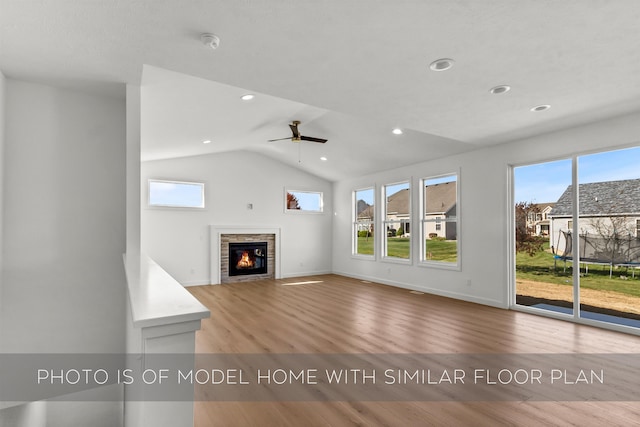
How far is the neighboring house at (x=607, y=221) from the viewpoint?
4.11m

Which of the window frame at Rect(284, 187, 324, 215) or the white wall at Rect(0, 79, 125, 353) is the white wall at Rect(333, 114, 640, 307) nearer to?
the window frame at Rect(284, 187, 324, 215)

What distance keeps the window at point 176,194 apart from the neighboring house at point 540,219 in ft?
21.4

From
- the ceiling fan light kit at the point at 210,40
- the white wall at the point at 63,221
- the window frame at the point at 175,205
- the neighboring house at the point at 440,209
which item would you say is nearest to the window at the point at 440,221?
the neighboring house at the point at 440,209

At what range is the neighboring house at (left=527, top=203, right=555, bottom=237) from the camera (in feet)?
16.2

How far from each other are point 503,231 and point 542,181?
0.93 meters

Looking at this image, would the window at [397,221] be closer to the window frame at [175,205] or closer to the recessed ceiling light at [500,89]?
the recessed ceiling light at [500,89]

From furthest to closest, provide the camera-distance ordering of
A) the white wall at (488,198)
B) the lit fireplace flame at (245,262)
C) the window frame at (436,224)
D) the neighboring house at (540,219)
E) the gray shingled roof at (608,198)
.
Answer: the lit fireplace flame at (245,262)
the window frame at (436,224)
the neighboring house at (540,219)
the white wall at (488,198)
the gray shingled roof at (608,198)

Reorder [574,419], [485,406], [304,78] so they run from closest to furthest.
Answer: [574,419] < [485,406] < [304,78]

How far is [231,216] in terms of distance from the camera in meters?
8.08

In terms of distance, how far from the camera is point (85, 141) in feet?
9.94


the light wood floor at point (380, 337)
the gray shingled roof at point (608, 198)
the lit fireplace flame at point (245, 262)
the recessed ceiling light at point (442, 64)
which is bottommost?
the light wood floor at point (380, 337)

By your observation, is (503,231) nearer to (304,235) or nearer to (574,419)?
A: (574,419)

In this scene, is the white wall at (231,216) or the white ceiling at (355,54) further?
the white wall at (231,216)

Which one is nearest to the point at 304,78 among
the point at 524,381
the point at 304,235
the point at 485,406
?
the point at 485,406
